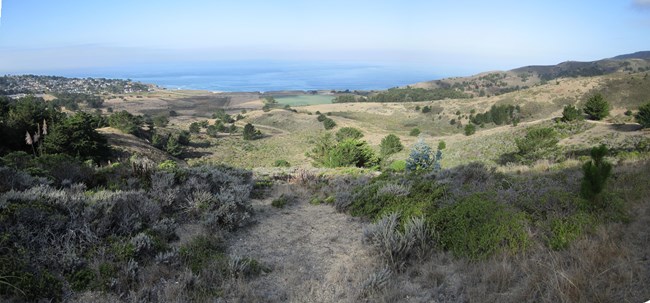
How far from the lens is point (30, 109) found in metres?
25.3

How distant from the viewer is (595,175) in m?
4.99

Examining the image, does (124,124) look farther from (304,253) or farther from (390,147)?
(304,253)

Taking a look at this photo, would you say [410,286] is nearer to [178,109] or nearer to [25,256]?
[25,256]

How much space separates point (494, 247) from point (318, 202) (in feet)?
15.6

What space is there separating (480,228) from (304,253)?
2615mm

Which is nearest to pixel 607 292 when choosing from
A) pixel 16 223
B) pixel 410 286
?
pixel 410 286

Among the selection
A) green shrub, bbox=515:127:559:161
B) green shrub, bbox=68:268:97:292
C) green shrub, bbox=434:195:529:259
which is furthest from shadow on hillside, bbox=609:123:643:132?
green shrub, bbox=68:268:97:292

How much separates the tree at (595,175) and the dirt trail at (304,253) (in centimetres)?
337

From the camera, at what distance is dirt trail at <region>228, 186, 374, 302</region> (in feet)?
13.2

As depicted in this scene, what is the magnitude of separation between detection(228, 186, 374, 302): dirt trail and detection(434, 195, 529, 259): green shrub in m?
1.27

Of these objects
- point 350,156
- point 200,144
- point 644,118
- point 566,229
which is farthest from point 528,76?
point 566,229

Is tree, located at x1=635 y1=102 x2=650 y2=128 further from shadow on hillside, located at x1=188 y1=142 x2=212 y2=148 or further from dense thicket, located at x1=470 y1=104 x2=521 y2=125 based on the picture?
shadow on hillside, located at x1=188 y1=142 x2=212 y2=148

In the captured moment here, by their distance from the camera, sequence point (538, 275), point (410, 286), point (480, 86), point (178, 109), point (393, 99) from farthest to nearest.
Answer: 1. point (480, 86)
2. point (393, 99)
3. point (178, 109)
4. point (410, 286)
5. point (538, 275)

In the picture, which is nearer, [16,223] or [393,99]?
[16,223]
